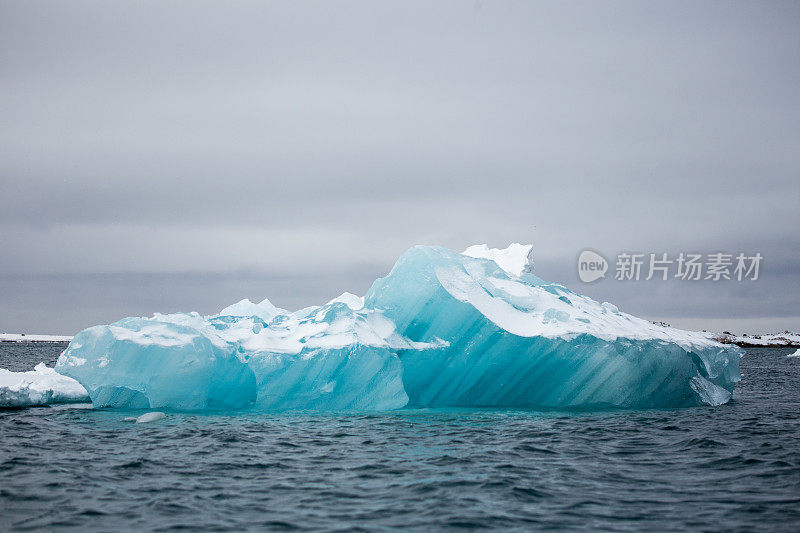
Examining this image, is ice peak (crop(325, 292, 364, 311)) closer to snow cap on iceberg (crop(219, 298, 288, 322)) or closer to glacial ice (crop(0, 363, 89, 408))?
snow cap on iceberg (crop(219, 298, 288, 322))

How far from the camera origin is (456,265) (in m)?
17.7

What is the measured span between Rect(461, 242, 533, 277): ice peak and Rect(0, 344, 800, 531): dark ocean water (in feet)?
23.9

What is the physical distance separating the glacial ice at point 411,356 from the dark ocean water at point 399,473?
4.91 ft

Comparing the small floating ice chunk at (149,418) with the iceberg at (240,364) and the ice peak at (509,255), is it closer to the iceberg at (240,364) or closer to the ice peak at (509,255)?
the iceberg at (240,364)

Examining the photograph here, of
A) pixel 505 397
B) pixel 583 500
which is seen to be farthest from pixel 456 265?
pixel 583 500

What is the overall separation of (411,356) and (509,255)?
688 centimetres

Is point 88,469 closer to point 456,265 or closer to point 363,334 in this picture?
point 363,334

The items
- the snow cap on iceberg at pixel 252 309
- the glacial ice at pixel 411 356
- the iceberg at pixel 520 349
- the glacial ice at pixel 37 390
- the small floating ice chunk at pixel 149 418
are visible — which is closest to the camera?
the small floating ice chunk at pixel 149 418

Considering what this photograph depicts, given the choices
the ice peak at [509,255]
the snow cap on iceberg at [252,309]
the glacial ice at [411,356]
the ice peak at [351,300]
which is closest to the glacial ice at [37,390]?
the glacial ice at [411,356]

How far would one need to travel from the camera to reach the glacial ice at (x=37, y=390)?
17125 millimetres

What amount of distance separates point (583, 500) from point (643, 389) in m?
10.3

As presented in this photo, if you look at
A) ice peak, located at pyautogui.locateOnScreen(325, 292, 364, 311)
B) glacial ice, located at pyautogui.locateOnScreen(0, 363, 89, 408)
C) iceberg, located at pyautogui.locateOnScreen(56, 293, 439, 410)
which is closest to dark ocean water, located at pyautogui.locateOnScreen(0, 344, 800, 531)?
iceberg, located at pyautogui.locateOnScreen(56, 293, 439, 410)

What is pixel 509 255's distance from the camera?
73.4 feet

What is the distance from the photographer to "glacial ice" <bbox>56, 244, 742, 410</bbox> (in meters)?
15.7
